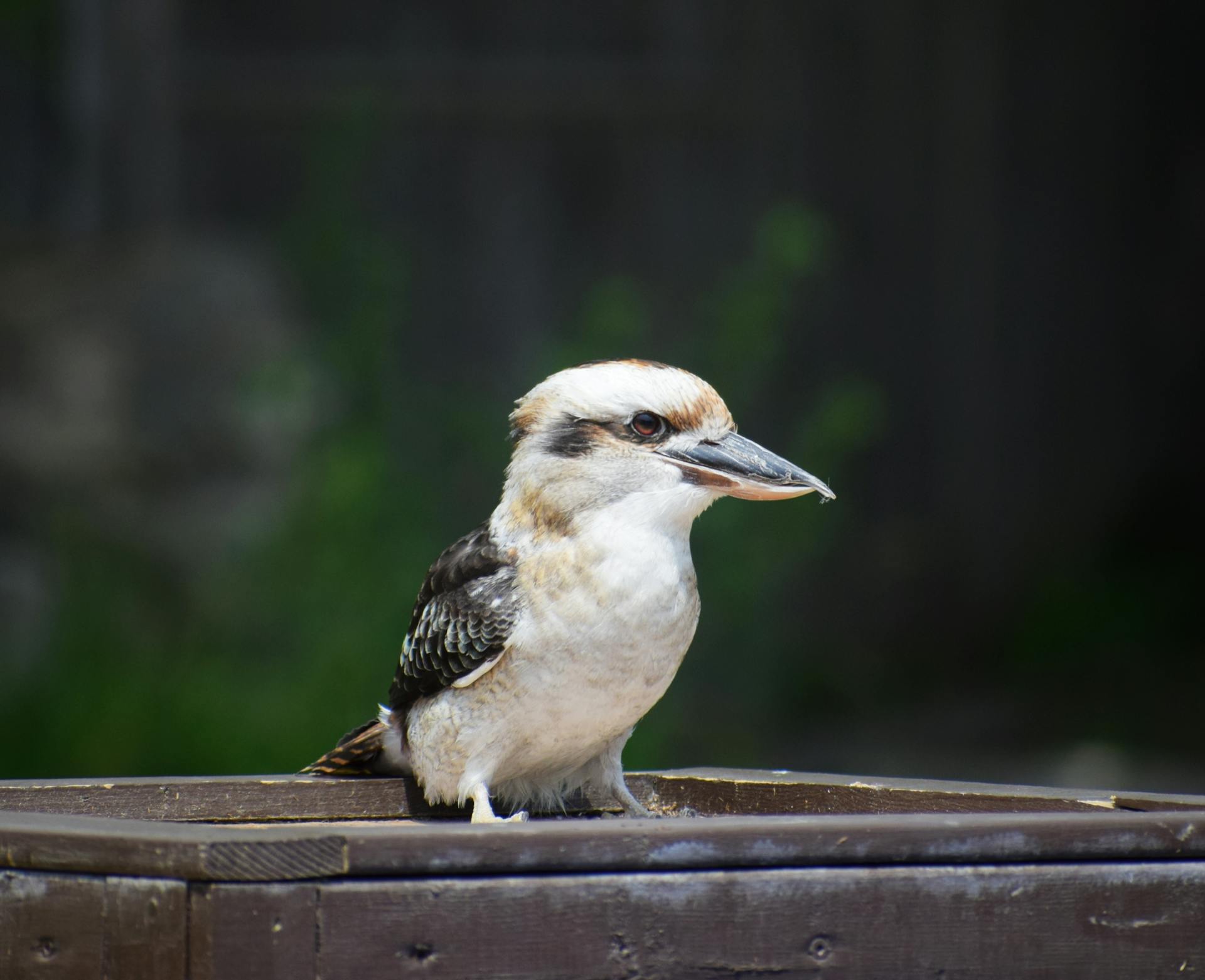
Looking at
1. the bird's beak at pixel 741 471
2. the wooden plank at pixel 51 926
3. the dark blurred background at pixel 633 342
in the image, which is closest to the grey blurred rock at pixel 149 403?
the dark blurred background at pixel 633 342

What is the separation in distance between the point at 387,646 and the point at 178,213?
8.14ft

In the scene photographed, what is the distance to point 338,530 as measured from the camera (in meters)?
4.55

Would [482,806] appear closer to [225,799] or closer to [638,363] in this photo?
[225,799]

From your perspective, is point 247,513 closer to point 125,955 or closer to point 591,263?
point 591,263

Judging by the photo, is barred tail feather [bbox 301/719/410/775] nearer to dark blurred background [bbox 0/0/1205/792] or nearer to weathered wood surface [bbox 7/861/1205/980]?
weathered wood surface [bbox 7/861/1205/980]

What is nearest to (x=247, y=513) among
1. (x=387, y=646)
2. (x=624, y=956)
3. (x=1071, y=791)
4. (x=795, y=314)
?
(x=387, y=646)

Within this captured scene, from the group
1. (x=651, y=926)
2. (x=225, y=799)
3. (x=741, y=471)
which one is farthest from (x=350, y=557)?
(x=651, y=926)

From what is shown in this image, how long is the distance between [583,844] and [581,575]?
0.56 metres

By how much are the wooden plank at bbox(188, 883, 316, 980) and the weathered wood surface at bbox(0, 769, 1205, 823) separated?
808 millimetres

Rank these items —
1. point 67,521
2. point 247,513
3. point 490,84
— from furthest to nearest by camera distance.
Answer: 1. point 490,84
2. point 247,513
3. point 67,521

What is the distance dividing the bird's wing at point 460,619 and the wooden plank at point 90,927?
27.9 inches

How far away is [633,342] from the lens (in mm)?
5164

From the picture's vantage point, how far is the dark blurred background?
15.7ft

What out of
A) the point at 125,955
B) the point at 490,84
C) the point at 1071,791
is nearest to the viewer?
the point at 125,955
